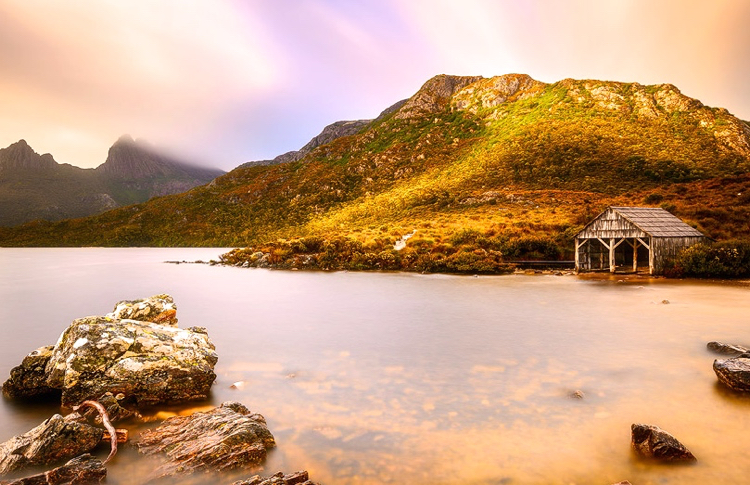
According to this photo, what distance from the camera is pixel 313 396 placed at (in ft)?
31.8

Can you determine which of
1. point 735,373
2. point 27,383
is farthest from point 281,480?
point 735,373

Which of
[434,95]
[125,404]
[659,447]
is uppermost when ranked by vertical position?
[434,95]

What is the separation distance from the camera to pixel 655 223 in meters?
32.0

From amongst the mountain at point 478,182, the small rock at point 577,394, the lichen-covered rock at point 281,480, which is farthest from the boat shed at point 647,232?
the lichen-covered rock at point 281,480

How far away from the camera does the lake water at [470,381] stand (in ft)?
21.7

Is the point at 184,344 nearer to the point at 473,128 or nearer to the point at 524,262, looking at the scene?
the point at 524,262

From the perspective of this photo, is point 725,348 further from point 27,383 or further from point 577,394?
point 27,383

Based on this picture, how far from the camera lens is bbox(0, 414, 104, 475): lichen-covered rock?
632 cm

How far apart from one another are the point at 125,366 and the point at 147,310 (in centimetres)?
543

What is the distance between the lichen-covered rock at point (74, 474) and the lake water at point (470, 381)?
0.76ft

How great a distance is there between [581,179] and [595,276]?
4386cm

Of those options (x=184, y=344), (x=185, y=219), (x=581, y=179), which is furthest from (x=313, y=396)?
(x=185, y=219)

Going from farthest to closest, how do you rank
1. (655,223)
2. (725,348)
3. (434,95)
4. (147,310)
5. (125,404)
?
(434,95)
(655,223)
(147,310)
(725,348)
(125,404)

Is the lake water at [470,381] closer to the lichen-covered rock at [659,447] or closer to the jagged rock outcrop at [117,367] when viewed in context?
the lichen-covered rock at [659,447]
